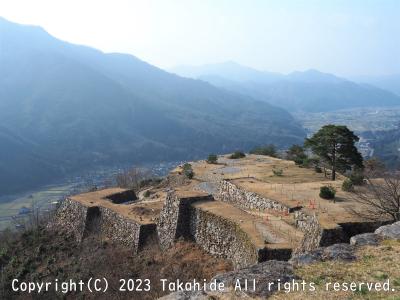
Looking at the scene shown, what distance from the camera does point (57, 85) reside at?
180625 mm

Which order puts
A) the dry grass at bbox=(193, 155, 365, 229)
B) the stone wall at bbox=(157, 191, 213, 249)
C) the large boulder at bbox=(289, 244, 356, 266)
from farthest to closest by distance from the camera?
the stone wall at bbox=(157, 191, 213, 249) → the dry grass at bbox=(193, 155, 365, 229) → the large boulder at bbox=(289, 244, 356, 266)

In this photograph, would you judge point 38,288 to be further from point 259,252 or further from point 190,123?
point 190,123

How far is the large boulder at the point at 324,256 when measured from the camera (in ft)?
27.9

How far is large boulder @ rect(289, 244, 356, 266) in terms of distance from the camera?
27.9 ft

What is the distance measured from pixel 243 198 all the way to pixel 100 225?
7.44 metres

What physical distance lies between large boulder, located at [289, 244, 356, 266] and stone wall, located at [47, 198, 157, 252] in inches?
451

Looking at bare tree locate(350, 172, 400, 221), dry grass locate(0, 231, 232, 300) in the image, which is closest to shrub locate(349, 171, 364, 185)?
bare tree locate(350, 172, 400, 221)

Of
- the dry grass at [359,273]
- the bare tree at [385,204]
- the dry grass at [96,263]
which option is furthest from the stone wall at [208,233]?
the dry grass at [359,273]

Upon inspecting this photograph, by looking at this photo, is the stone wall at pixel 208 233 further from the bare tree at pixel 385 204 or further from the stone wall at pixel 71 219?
the stone wall at pixel 71 219

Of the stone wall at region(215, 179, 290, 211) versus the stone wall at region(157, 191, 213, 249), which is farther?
the stone wall at region(215, 179, 290, 211)

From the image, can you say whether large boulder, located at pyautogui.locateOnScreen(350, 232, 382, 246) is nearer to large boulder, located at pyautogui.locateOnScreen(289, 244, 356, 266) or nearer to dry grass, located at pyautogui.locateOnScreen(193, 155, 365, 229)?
large boulder, located at pyautogui.locateOnScreen(289, 244, 356, 266)

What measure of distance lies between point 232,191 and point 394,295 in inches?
661

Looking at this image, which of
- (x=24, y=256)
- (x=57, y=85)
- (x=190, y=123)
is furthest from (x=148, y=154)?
(x=24, y=256)

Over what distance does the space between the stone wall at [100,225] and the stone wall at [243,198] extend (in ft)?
16.5
